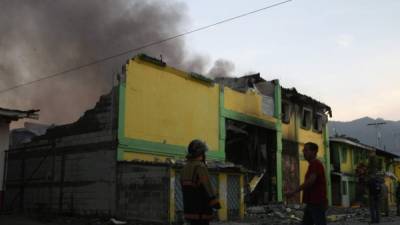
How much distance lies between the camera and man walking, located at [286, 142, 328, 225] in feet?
23.3

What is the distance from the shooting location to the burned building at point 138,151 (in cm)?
1602

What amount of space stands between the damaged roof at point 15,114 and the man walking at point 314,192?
10.5 m

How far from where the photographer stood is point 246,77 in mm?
26781

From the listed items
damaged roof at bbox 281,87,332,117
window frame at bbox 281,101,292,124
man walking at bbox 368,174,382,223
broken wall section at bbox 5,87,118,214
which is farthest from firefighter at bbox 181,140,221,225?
damaged roof at bbox 281,87,332,117

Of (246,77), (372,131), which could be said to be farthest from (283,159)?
(372,131)

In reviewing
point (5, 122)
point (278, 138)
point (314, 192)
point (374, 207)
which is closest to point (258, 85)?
point (278, 138)

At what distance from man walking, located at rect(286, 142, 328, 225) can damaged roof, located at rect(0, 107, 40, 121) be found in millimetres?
10486

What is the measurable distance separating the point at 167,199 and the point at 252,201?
35.6 ft

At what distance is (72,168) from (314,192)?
501 inches

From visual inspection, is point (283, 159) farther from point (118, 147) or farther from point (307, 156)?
point (307, 156)

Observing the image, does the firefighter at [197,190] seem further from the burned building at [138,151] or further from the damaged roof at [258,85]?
the damaged roof at [258,85]

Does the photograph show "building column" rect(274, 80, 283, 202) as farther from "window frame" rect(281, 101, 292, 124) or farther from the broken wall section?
the broken wall section

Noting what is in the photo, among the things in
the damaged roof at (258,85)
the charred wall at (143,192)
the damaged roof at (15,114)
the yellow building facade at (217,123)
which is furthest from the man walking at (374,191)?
the damaged roof at (258,85)

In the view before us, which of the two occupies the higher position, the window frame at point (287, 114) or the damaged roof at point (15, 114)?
the window frame at point (287, 114)
